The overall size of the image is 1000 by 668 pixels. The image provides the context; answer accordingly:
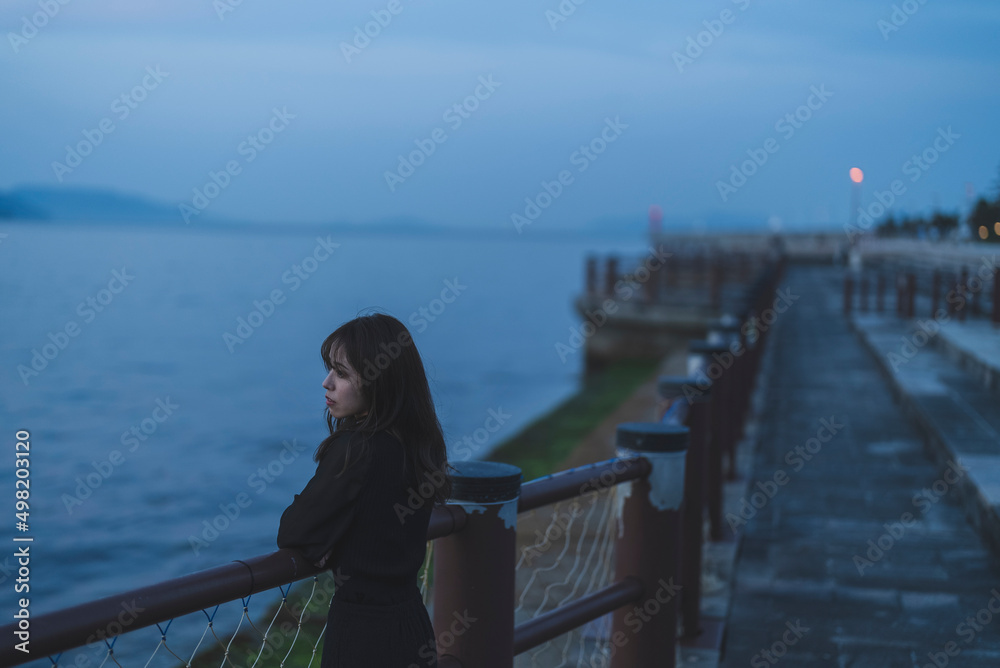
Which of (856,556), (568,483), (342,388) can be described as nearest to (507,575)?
(568,483)

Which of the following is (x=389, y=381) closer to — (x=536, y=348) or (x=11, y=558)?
(x=11, y=558)

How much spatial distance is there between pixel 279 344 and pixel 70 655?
101ft

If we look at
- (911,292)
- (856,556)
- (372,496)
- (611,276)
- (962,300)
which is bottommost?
(856,556)

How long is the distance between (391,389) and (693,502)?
267cm

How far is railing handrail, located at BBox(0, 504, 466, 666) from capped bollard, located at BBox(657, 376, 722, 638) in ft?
8.15

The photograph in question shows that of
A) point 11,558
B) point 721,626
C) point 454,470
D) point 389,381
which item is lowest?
point 11,558

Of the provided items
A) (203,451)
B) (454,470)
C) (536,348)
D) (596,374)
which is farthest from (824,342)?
(536,348)

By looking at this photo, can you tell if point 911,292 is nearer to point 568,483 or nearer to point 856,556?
point 856,556

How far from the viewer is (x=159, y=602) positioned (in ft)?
5.46

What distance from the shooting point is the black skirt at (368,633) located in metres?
1.98

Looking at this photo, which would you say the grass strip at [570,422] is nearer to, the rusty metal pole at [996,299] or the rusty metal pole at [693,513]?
the rusty metal pole at [693,513]

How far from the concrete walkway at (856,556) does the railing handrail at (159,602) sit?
2846 mm

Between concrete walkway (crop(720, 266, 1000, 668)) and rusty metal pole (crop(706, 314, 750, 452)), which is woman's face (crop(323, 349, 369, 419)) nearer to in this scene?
concrete walkway (crop(720, 266, 1000, 668))

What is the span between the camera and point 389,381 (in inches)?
78.6
